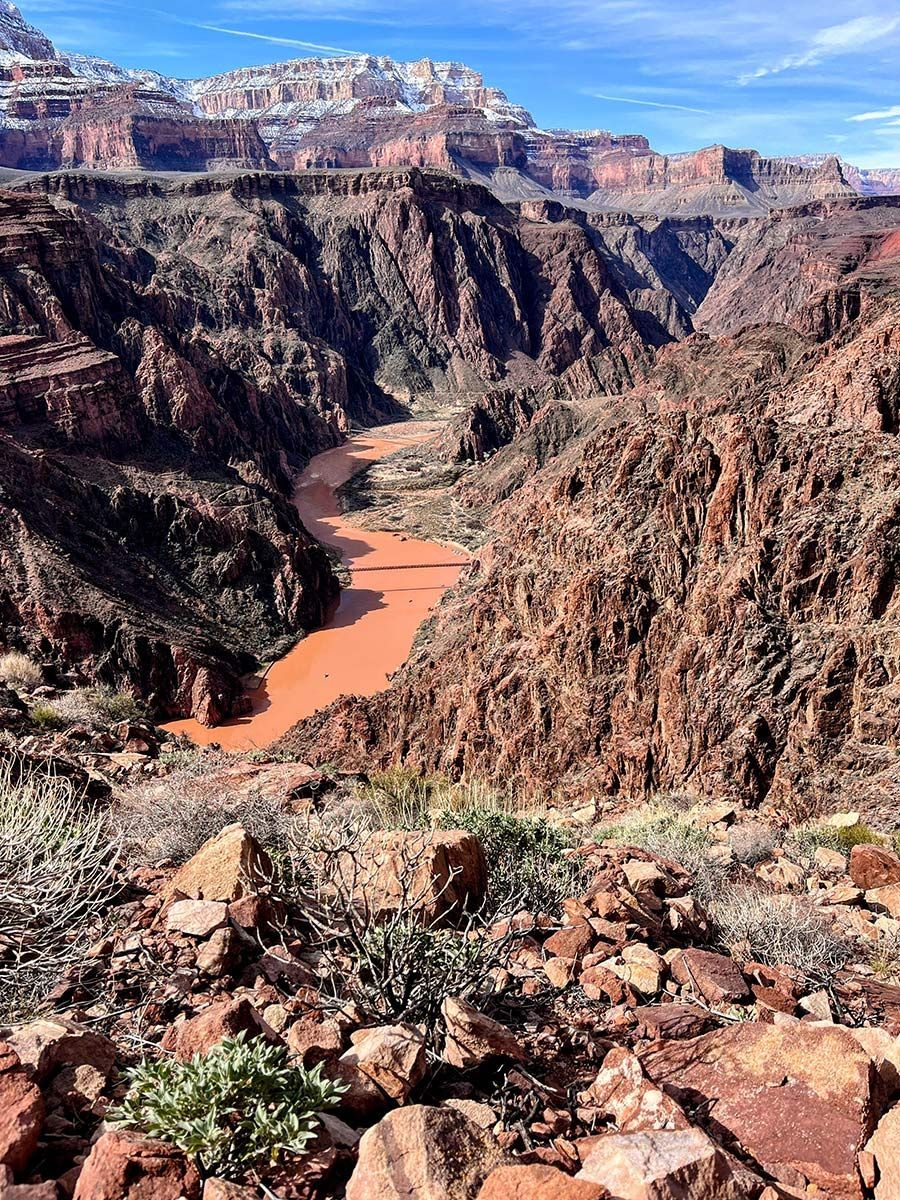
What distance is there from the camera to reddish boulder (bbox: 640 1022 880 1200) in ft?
11.8

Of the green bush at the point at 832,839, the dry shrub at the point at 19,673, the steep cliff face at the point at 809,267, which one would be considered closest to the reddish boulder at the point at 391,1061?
the green bush at the point at 832,839

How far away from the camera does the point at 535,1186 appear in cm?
284

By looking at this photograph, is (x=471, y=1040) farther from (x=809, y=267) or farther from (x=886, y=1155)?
(x=809, y=267)

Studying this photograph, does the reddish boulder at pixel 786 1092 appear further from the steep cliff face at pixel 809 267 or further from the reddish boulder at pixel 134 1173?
the steep cliff face at pixel 809 267

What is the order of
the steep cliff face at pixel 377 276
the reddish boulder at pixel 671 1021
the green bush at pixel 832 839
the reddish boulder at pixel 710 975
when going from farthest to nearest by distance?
the steep cliff face at pixel 377 276
the green bush at pixel 832 839
the reddish boulder at pixel 710 975
the reddish boulder at pixel 671 1021

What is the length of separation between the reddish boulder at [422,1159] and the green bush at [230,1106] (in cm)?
25

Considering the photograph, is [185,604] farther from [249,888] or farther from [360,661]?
[249,888]

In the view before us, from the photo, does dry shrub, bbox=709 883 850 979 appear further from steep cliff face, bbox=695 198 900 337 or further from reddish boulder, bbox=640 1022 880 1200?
steep cliff face, bbox=695 198 900 337

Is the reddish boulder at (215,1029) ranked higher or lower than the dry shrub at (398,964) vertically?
higher

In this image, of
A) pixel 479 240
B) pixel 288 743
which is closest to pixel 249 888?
Answer: pixel 288 743

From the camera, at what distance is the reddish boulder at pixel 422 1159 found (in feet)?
9.78

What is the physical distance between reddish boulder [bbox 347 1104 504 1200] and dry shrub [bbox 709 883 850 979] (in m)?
4.18

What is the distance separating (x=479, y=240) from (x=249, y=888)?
138 meters

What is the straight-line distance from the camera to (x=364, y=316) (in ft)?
404
